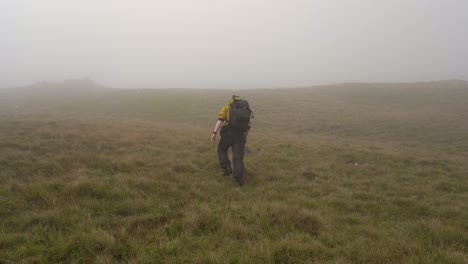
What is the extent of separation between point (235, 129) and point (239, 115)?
1.89ft

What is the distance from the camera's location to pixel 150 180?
7301mm

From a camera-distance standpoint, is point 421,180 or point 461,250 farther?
point 421,180

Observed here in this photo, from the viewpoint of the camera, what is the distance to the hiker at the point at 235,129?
807cm

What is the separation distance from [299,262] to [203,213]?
2089 millimetres

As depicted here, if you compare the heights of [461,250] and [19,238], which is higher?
[19,238]

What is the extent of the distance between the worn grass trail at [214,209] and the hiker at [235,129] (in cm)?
50

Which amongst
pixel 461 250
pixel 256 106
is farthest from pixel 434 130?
pixel 461 250

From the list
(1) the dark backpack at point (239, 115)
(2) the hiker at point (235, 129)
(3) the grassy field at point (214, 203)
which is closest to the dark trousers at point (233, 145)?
(2) the hiker at point (235, 129)

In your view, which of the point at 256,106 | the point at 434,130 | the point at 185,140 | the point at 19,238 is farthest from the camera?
the point at 256,106

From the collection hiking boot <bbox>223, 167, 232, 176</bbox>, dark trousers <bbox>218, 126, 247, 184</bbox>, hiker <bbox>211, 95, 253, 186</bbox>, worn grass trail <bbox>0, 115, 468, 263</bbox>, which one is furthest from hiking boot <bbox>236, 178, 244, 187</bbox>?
hiking boot <bbox>223, 167, 232, 176</bbox>

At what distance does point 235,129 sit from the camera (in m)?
8.45

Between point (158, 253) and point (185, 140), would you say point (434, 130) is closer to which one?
point (185, 140)

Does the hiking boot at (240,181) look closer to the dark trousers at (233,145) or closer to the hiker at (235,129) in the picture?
the hiker at (235,129)

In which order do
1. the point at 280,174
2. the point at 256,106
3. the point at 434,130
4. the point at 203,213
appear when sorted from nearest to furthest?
the point at 203,213 → the point at 280,174 → the point at 434,130 → the point at 256,106
